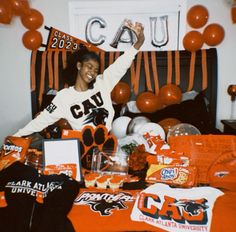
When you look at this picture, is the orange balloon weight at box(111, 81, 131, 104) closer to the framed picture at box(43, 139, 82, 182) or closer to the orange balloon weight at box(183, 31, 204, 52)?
the orange balloon weight at box(183, 31, 204, 52)

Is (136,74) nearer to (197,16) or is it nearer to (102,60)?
(102,60)

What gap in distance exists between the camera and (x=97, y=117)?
7.24 ft

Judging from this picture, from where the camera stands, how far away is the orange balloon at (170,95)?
2.51 meters

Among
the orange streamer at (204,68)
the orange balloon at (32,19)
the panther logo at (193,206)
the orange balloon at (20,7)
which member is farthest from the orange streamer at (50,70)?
the panther logo at (193,206)

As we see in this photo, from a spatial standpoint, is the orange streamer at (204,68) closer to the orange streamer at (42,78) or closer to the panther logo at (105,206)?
the orange streamer at (42,78)

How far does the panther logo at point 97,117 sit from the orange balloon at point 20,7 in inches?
47.8

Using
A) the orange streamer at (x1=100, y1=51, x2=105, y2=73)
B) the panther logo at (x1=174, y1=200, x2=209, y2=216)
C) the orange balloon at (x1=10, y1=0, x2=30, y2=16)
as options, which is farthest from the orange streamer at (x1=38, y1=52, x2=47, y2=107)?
the panther logo at (x1=174, y1=200, x2=209, y2=216)

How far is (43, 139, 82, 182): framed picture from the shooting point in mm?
1787

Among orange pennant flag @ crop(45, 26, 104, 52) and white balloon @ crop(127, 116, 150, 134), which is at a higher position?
orange pennant flag @ crop(45, 26, 104, 52)

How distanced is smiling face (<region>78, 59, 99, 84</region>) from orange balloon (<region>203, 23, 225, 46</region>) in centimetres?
108

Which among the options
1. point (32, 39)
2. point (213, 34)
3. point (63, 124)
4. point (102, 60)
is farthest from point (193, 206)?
point (32, 39)

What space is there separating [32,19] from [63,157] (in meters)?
1.51

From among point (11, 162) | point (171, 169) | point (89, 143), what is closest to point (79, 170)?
point (89, 143)

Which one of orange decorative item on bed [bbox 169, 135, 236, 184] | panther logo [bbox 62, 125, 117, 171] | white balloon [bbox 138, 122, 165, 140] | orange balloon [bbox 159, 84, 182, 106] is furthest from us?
orange balloon [bbox 159, 84, 182, 106]
